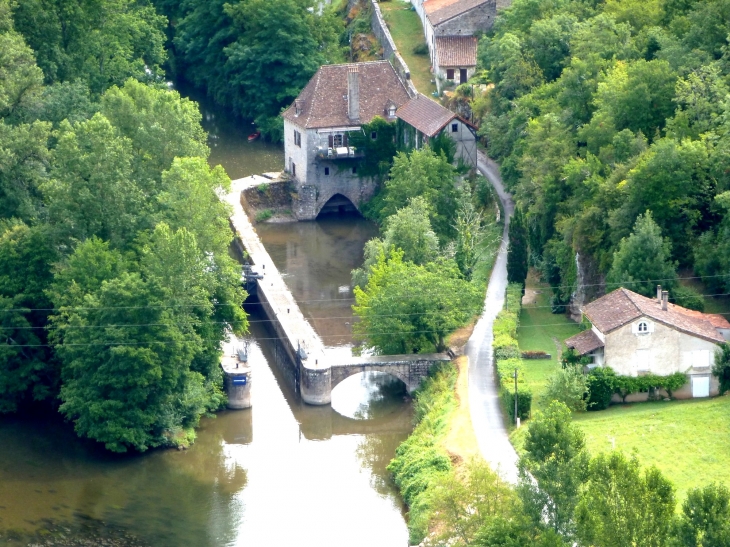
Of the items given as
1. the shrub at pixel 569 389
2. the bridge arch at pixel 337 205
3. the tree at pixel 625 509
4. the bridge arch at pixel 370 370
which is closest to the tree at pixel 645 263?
the shrub at pixel 569 389

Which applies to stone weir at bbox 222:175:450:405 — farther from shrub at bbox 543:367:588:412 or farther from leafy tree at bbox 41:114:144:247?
leafy tree at bbox 41:114:144:247

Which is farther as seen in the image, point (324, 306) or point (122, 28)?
point (122, 28)

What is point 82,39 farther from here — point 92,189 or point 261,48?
point 92,189

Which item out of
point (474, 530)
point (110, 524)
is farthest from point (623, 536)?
point (110, 524)

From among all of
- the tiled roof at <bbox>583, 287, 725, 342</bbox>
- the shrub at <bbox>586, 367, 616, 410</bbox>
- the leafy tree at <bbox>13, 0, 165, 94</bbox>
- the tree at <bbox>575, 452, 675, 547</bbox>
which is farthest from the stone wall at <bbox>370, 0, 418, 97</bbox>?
the tree at <bbox>575, 452, 675, 547</bbox>

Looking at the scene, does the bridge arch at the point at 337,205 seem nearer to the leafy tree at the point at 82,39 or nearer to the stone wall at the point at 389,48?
the stone wall at the point at 389,48

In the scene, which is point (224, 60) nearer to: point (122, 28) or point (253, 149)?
point (253, 149)

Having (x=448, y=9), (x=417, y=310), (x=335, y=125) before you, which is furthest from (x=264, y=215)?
(x=417, y=310)

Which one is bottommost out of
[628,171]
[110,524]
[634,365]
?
[110,524]
